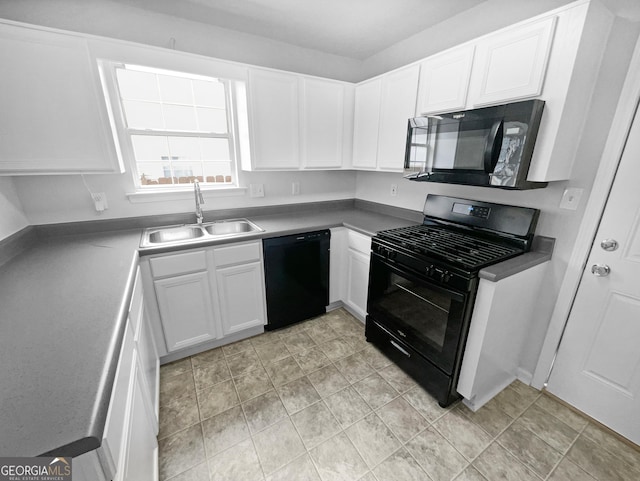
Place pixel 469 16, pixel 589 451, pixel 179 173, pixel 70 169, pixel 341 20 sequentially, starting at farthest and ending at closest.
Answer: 1. pixel 179 173
2. pixel 341 20
3. pixel 469 16
4. pixel 70 169
5. pixel 589 451

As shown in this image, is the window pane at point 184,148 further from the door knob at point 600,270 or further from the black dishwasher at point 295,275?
the door knob at point 600,270

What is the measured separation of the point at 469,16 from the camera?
196 centimetres

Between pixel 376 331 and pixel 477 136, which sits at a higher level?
pixel 477 136

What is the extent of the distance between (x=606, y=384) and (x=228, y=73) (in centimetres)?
325

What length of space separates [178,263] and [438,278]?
172 cm

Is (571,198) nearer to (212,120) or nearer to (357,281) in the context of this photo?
(357,281)

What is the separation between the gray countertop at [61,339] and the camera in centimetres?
55

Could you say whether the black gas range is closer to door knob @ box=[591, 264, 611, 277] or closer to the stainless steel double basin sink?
door knob @ box=[591, 264, 611, 277]

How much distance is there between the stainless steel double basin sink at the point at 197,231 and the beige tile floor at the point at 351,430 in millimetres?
979

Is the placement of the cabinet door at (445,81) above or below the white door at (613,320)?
above

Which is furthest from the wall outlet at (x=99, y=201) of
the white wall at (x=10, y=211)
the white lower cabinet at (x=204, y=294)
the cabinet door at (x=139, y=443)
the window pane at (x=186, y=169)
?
the cabinet door at (x=139, y=443)

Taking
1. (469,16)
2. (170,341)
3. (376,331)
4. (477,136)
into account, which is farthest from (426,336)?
(469,16)

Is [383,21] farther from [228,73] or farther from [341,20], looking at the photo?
[228,73]

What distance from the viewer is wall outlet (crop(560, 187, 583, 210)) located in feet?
5.12
